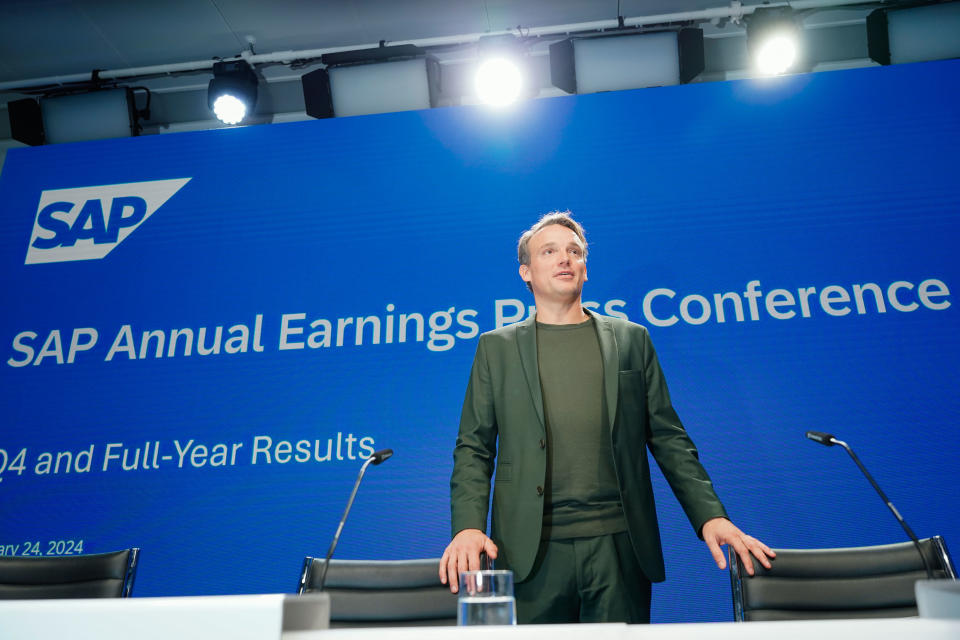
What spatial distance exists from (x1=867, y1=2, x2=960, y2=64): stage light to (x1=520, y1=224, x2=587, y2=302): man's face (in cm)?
320

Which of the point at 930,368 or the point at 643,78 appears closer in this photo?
the point at 930,368

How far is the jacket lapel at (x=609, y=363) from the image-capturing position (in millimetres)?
1946

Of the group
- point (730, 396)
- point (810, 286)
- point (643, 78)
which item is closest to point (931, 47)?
point (643, 78)

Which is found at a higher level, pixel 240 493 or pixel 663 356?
pixel 663 356

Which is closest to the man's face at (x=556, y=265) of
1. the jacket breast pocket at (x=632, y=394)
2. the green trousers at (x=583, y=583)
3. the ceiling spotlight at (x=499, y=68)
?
the jacket breast pocket at (x=632, y=394)

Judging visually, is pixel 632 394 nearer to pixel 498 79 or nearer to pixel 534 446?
pixel 534 446

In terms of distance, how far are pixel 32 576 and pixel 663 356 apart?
99.3 inches

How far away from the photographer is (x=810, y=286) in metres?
3.47

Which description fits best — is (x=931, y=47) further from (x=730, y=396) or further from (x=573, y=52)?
(x=730, y=396)

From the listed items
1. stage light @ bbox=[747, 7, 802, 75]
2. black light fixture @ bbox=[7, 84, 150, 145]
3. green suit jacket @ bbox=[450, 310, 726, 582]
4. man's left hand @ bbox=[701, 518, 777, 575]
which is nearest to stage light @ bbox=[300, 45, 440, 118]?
black light fixture @ bbox=[7, 84, 150, 145]

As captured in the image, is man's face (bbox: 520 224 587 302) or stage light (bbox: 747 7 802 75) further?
stage light (bbox: 747 7 802 75)

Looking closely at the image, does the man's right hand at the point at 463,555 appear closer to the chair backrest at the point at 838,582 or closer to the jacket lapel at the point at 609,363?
the jacket lapel at the point at 609,363

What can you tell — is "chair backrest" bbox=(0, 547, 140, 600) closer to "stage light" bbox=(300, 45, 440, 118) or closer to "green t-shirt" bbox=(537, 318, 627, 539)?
"green t-shirt" bbox=(537, 318, 627, 539)

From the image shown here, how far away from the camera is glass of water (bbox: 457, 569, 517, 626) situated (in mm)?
972
